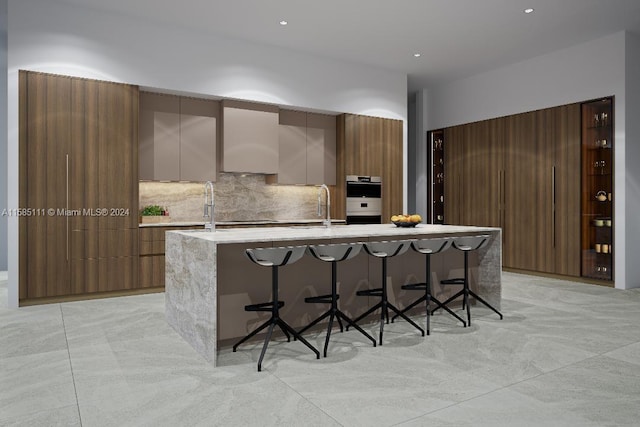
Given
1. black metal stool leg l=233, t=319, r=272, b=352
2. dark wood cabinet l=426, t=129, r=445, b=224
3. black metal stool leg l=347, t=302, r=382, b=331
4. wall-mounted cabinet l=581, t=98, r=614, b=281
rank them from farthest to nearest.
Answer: dark wood cabinet l=426, t=129, r=445, b=224
wall-mounted cabinet l=581, t=98, r=614, b=281
black metal stool leg l=347, t=302, r=382, b=331
black metal stool leg l=233, t=319, r=272, b=352

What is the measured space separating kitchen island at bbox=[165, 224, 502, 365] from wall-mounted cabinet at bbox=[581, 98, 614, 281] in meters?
2.43

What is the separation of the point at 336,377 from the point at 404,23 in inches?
171

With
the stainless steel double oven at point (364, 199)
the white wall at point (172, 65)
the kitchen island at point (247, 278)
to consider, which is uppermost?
the white wall at point (172, 65)

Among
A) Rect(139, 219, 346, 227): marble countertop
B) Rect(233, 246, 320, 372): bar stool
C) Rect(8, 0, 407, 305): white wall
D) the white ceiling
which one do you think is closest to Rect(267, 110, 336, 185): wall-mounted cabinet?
Rect(8, 0, 407, 305): white wall

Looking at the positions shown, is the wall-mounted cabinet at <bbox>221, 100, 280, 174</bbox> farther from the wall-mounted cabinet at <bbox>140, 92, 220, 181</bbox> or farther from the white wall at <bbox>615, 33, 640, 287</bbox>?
the white wall at <bbox>615, 33, 640, 287</bbox>

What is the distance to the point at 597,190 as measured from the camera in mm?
6086

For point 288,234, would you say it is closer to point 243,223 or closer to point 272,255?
point 272,255

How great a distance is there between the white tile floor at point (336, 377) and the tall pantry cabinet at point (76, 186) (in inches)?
30.4

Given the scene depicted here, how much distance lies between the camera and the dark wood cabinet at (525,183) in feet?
20.7

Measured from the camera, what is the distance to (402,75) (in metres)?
7.53

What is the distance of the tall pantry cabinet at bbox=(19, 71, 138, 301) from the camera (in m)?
4.77

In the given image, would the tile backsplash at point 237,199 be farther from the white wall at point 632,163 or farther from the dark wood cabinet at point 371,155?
the white wall at point 632,163

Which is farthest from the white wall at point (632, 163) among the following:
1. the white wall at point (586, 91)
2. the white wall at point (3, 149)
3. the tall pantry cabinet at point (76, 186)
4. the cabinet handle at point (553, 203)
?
the white wall at point (3, 149)

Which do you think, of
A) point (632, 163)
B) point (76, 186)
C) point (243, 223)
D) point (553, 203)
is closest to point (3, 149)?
point (76, 186)
